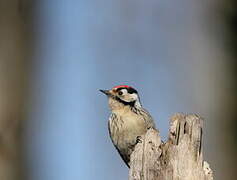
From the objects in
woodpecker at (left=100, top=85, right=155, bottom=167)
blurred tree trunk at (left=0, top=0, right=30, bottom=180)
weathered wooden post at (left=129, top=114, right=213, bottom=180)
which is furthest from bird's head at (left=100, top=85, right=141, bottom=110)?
blurred tree trunk at (left=0, top=0, right=30, bottom=180)

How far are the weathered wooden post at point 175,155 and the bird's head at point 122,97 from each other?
5.27 feet

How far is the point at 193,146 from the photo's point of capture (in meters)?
2.66

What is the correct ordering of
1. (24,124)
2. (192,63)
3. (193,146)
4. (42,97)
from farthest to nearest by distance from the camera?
1. (192,63)
2. (193,146)
3. (42,97)
4. (24,124)

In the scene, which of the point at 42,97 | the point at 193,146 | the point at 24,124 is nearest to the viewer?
the point at 24,124

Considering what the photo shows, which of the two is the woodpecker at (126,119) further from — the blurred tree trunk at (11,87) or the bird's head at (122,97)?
the blurred tree trunk at (11,87)

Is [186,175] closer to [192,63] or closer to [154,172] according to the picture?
[154,172]

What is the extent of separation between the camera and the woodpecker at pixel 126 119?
4.18 metres

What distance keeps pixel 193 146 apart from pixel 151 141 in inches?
9.6

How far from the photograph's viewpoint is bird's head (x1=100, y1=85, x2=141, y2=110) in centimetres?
443

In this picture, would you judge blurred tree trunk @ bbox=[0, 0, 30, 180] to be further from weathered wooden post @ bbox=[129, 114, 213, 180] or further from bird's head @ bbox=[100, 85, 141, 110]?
bird's head @ bbox=[100, 85, 141, 110]

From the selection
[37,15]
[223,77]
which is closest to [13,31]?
[37,15]

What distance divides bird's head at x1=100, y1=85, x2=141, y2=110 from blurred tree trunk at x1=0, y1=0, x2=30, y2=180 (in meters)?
2.16

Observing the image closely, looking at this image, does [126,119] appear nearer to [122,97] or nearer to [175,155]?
[122,97]

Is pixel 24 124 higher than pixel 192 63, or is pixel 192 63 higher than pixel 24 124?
pixel 192 63
